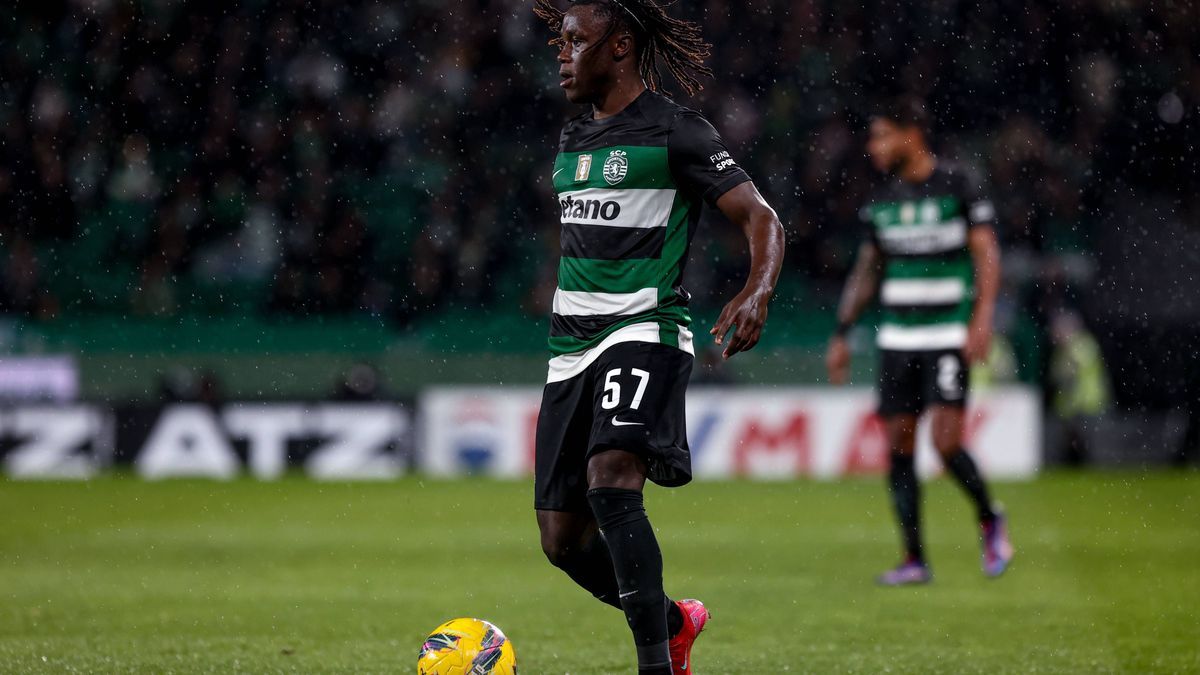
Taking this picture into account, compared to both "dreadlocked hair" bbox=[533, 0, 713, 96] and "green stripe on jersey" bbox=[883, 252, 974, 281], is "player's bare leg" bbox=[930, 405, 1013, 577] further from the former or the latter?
"dreadlocked hair" bbox=[533, 0, 713, 96]

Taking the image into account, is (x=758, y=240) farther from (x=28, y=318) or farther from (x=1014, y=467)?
(x=28, y=318)

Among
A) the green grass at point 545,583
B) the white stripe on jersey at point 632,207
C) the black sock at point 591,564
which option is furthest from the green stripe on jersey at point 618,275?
the green grass at point 545,583

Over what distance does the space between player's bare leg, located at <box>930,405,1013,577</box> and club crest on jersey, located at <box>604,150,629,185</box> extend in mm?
3680

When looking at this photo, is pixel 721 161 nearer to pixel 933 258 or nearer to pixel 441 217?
pixel 933 258

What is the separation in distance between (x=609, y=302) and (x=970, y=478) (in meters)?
3.81

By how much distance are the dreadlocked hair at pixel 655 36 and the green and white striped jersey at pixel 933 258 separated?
287cm

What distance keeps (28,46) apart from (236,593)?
12.8m

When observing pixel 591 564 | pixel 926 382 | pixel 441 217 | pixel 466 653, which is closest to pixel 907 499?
pixel 926 382

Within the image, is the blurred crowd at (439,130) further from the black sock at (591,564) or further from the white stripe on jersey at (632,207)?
the white stripe on jersey at (632,207)

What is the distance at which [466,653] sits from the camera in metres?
4.37

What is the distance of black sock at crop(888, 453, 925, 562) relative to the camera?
293 inches

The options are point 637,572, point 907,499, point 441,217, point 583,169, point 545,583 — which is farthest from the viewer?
point 441,217

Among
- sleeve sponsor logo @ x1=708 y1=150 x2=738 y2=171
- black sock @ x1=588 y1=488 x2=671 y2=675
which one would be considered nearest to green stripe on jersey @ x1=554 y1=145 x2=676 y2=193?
sleeve sponsor logo @ x1=708 y1=150 x2=738 y2=171

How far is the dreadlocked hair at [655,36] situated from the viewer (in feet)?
14.9
